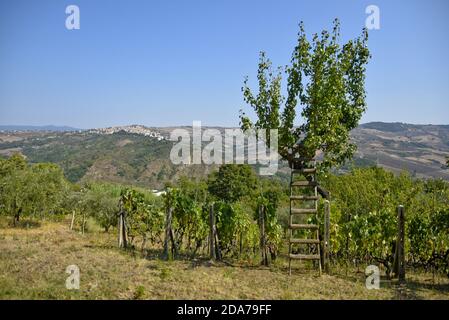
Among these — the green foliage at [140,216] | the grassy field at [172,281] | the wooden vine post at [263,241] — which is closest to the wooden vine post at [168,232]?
the grassy field at [172,281]

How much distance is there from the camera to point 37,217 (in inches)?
1131

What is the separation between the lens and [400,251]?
32.6 ft

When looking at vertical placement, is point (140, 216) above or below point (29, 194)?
above

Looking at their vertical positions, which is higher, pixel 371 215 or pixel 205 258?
pixel 371 215

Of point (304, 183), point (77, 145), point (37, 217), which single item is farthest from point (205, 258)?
point (77, 145)

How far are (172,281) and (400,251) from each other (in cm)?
618

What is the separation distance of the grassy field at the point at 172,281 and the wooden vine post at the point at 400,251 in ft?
1.05

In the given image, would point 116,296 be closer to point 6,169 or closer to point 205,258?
point 205,258

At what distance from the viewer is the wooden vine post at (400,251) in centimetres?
980

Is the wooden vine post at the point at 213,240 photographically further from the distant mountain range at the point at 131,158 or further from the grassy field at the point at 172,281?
the distant mountain range at the point at 131,158

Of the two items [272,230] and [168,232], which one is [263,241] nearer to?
[272,230]

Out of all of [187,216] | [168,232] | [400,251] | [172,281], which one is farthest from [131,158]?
[400,251]

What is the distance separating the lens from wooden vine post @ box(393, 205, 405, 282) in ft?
32.1
